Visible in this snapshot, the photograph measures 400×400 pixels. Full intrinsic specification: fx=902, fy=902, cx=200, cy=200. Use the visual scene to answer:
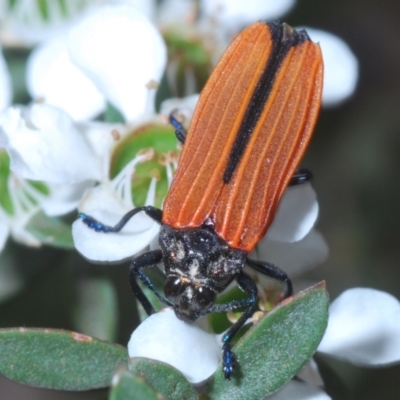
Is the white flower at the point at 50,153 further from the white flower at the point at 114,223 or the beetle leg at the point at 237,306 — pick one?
the beetle leg at the point at 237,306

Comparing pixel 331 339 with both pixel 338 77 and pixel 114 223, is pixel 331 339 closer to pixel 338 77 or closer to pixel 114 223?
pixel 114 223

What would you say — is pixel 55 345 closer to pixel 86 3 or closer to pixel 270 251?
pixel 270 251

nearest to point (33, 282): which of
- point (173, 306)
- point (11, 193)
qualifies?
point (11, 193)

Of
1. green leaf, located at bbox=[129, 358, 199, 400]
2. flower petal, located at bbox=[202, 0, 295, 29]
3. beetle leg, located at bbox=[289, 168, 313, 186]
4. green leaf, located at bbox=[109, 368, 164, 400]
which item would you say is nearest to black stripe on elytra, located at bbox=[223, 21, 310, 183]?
beetle leg, located at bbox=[289, 168, 313, 186]

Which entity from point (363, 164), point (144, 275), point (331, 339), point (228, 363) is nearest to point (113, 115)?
point (144, 275)

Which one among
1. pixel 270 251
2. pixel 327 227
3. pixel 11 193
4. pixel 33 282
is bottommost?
pixel 327 227

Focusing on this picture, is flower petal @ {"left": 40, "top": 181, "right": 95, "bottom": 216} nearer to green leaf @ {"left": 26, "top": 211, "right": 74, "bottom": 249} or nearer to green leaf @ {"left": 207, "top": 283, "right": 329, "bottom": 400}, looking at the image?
green leaf @ {"left": 26, "top": 211, "right": 74, "bottom": 249}

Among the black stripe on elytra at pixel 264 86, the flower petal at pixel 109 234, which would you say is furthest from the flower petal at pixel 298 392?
the black stripe on elytra at pixel 264 86
